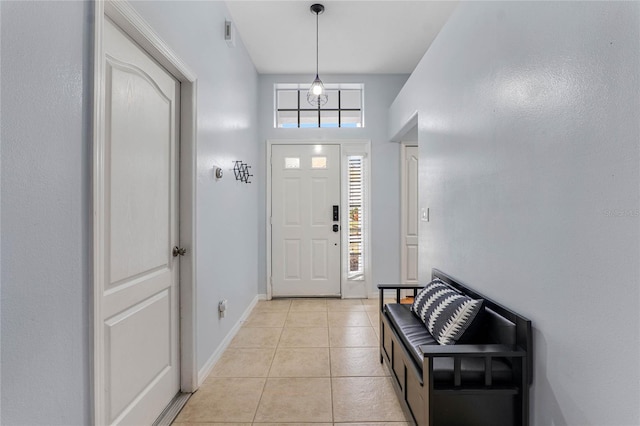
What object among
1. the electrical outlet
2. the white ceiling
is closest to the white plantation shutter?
the white ceiling

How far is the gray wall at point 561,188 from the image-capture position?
3.13ft

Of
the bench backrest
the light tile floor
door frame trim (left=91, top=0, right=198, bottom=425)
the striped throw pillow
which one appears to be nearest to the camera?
door frame trim (left=91, top=0, right=198, bottom=425)

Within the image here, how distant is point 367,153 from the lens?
169 inches

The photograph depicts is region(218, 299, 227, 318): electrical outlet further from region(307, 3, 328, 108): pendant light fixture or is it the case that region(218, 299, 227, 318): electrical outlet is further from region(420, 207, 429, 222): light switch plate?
region(307, 3, 328, 108): pendant light fixture

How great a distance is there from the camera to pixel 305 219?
4301 mm

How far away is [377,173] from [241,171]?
183 centimetres

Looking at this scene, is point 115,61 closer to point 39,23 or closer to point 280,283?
point 39,23

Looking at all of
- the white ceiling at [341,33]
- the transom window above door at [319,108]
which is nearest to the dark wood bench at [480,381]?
the white ceiling at [341,33]

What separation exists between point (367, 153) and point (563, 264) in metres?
3.26

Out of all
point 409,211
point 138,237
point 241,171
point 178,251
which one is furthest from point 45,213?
point 409,211

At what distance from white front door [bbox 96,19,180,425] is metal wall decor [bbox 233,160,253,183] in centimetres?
111

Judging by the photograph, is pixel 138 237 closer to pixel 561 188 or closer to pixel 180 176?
pixel 180 176

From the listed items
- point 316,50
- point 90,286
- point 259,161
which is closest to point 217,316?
point 90,286

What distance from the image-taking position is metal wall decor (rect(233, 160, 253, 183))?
10.5ft
